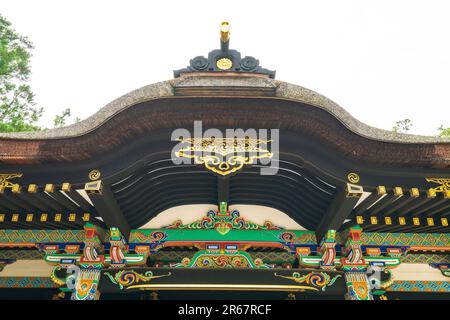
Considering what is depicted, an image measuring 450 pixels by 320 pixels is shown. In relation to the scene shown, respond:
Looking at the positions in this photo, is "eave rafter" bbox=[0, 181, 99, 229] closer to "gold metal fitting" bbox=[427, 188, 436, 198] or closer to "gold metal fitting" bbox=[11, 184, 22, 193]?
"gold metal fitting" bbox=[11, 184, 22, 193]

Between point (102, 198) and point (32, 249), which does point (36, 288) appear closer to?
point (32, 249)

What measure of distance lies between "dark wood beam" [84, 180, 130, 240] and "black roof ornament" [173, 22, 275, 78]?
3.05m

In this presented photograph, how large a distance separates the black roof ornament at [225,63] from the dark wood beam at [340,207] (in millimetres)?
2907

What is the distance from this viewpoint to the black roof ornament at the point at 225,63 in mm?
6100

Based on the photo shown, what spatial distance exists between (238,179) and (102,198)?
83.2 inches

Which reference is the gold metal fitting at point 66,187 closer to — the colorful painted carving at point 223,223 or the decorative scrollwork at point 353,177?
the colorful painted carving at point 223,223

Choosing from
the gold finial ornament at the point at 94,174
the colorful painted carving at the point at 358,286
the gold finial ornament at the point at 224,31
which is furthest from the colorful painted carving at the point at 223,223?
the gold finial ornament at the point at 224,31

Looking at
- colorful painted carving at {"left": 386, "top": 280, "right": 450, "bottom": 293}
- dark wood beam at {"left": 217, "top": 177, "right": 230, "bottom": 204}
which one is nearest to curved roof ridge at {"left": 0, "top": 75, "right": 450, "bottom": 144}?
dark wood beam at {"left": 217, "top": 177, "right": 230, "bottom": 204}

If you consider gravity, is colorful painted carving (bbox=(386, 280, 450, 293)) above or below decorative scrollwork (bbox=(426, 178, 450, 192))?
below

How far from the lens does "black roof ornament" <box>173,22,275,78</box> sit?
6.10 meters

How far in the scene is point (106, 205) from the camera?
4.39 metres

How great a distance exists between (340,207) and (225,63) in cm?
366

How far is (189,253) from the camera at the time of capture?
5.60 m
